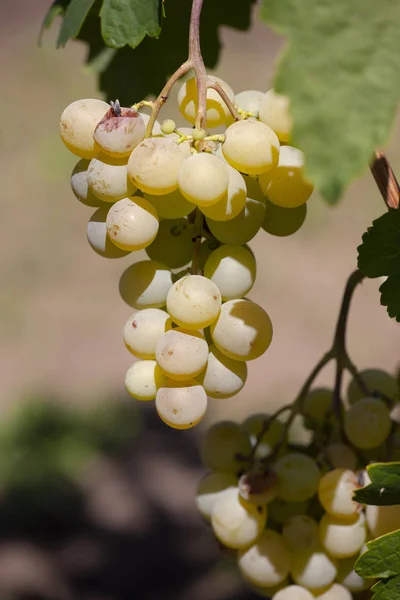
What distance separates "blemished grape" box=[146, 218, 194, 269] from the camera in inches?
24.8

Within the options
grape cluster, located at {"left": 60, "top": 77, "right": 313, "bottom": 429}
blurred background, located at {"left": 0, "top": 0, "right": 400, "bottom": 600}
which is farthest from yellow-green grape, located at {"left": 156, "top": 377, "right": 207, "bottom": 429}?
blurred background, located at {"left": 0, "top": 0, "right": 400, "bottom": 600}

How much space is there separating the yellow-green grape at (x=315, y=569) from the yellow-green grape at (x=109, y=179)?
0.37 m

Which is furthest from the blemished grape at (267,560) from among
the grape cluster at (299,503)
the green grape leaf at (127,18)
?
the green grape leaf at (127,18)

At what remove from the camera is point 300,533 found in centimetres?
73

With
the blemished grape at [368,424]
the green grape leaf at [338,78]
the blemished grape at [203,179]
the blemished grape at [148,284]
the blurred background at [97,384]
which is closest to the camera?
the green grape leaf at [338,78]

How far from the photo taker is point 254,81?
12.9 ft

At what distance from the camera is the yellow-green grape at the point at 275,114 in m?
0.56

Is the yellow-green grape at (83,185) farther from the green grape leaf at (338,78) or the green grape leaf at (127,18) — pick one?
the green grape leaf at (338,78)

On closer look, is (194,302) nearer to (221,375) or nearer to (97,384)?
(221,375)

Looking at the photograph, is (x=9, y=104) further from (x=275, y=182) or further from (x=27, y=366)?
(x=275, y=182)

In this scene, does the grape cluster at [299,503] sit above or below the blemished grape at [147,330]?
below

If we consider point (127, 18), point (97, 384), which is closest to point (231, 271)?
point (127, 18)

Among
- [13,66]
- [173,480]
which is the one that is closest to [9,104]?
[13,66]

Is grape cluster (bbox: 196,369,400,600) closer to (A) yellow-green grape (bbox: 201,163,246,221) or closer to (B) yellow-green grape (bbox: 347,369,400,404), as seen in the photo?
(B) yellow-green grape (bbox: 347,369,400,404)
